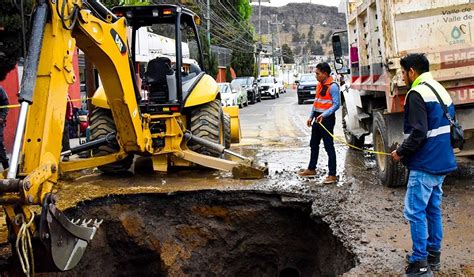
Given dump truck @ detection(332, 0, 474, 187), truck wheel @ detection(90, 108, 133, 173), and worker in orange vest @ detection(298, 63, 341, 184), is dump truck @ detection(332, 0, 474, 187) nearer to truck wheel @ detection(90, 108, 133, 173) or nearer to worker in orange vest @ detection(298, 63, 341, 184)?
worker in orange vest @ detection(298, 63, 341, 184)

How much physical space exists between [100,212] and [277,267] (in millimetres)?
2714

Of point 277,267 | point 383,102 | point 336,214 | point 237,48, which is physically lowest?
point 277,267

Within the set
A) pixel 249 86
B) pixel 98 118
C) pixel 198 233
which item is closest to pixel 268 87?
pixel 249 86

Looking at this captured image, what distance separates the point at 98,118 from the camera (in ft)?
28.1

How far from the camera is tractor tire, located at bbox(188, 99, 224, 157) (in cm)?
831

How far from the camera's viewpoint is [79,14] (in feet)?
16.8

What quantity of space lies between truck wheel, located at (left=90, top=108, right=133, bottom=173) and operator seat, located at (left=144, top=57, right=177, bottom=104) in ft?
2.79

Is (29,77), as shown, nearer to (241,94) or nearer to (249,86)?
(241,94)

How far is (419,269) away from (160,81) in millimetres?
5013

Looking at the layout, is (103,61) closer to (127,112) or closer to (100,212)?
(127,112)

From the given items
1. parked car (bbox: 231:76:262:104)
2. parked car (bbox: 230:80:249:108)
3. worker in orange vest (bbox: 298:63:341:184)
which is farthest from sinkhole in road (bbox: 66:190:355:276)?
parked car (bbox: 231:76:262:104)

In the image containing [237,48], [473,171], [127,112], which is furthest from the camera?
[237,48]

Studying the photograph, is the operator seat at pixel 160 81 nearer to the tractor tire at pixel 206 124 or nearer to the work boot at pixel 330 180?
the tractor tire at pixel 206 124

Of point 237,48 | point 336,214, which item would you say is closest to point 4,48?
point 336,214
